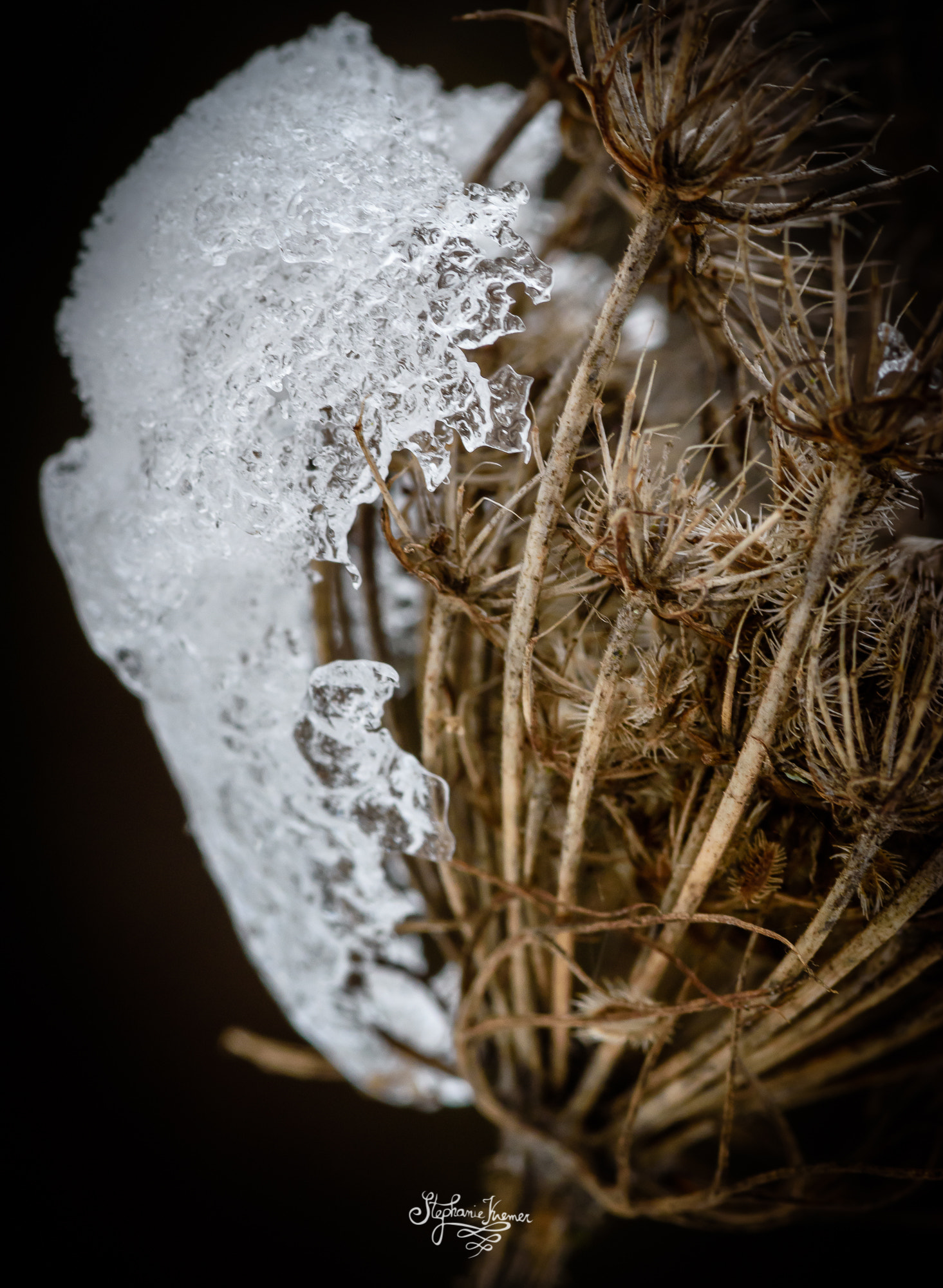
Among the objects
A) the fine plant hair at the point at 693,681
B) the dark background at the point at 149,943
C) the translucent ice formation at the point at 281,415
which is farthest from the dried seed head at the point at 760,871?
the dark background at the point at 149,943

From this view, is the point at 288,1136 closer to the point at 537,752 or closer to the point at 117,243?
the point at 537,752

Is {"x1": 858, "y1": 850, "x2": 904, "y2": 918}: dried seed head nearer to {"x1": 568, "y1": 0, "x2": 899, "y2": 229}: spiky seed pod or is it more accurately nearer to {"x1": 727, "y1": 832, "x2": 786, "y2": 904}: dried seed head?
{"x1": 727, "y1": 832, "x2": 786, "y2": 904}: dried seed head
